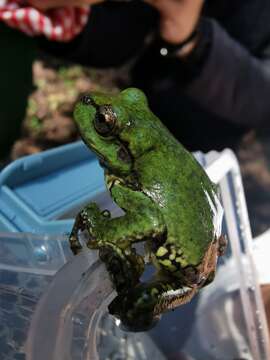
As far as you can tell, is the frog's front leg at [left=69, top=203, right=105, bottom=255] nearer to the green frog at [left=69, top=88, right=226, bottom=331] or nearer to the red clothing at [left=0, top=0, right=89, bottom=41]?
the green frog at [left=69, top=88, right=226, bottom=331]

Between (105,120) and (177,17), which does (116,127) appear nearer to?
(105,120)

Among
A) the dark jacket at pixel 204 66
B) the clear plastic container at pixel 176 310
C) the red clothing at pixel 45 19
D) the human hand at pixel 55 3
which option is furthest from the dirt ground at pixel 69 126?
the clear plastic container at pixel 176 310

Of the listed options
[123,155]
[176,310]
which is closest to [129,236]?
[123,155]

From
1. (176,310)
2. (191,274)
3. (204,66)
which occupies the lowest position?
(176,310)

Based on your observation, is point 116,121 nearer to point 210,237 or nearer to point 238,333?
point 210,237

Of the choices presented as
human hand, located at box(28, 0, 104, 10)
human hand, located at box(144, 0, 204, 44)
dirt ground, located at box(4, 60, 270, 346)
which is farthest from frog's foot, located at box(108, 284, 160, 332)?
dirt ground, located at box(4, 60, 270, 346)
